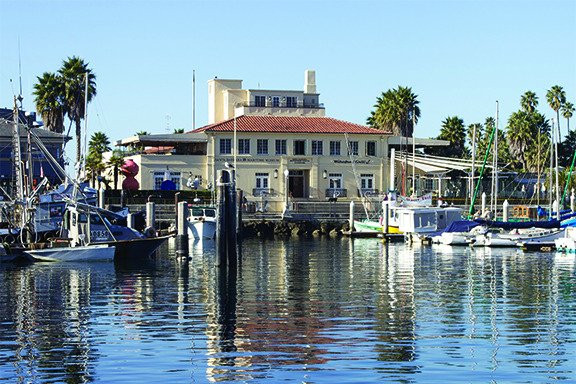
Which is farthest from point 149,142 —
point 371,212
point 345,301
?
point 345,301

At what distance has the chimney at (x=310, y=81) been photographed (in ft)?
373

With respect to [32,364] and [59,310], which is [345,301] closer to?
[59,310]

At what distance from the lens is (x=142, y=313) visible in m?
35.3

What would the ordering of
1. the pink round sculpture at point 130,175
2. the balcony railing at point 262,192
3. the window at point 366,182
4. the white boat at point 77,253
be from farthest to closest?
the window at point 366,182 < the balcony railing at point 262,192 < the pink round sculpture at point 130,175 < the white boat at point 77,253

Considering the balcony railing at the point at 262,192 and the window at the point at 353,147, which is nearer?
the balcony railing at the point at 262,192

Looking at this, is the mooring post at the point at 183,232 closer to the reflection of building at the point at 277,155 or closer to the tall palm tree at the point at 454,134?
the reflection of building at the point at 277,155

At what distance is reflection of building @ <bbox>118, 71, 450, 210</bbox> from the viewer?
10262cm

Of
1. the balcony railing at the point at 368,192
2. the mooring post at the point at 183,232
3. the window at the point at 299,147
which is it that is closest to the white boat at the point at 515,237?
the mooring post at the point at 183,232

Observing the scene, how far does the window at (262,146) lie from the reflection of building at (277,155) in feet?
0.21

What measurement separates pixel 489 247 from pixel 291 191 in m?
36.6

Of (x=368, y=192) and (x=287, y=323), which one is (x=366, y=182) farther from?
(x=287, y=323)

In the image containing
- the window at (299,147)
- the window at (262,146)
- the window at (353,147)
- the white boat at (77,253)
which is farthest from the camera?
the window at (353,147)

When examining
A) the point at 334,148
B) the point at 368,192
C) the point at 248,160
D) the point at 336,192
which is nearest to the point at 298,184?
the point at 336,192

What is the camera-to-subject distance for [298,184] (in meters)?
106
